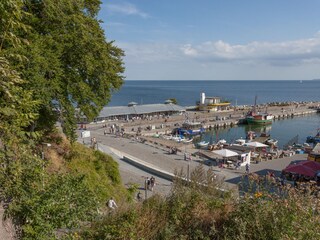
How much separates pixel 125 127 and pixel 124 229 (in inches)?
1528

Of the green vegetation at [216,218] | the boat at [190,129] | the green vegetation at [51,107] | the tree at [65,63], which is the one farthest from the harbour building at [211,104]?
the green vegetation at [216,218]

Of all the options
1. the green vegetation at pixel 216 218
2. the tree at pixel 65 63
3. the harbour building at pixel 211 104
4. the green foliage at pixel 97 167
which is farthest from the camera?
the harbour building at pixel 211 104

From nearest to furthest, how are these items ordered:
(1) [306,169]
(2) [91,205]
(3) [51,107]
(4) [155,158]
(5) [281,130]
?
(2) [91,205], (3) [51,107], (1) [306,169], (4) [155,158], (5) [281,130]

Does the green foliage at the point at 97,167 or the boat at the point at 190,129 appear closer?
the green foliage at the point at 97,167

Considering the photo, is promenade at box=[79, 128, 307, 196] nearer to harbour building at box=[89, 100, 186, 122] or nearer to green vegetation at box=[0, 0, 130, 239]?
green vegetation at box=[0, 0, 130, 239]

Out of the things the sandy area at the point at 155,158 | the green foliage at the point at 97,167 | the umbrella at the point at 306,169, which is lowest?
the sandy area at the point at 155,158

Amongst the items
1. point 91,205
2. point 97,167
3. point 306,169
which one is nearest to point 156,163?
point 97,167

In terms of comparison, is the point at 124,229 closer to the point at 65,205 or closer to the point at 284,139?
the point at 65,205

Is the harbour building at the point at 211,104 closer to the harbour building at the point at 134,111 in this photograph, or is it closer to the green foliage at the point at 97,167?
the harbour building at the point at 134,111

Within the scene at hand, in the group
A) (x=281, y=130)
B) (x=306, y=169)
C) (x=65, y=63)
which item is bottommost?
(x=281, y=130)

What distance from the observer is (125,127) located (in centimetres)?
4438

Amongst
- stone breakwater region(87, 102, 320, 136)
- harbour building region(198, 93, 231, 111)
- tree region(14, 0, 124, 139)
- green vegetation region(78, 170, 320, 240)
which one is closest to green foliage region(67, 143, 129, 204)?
tree region(14, 0, 124, 139)

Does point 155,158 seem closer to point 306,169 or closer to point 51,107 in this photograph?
point 306,169

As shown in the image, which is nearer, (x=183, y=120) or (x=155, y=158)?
(x=155, y=158)
